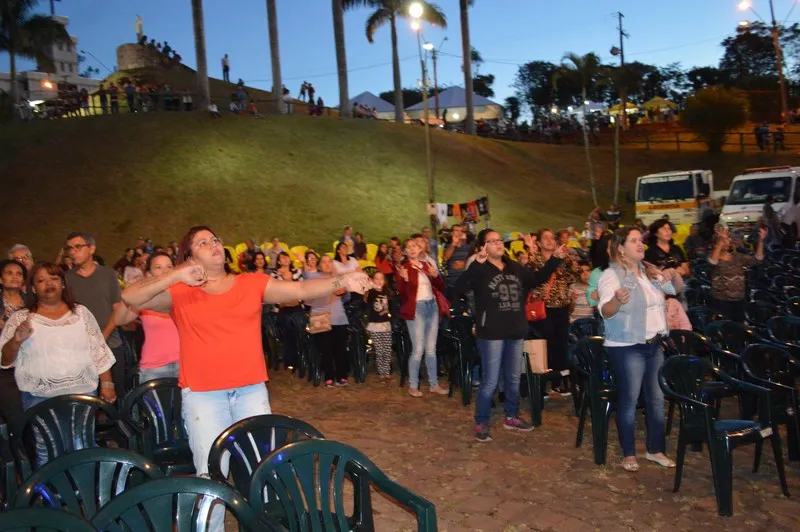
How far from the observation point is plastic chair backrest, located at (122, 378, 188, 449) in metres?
5.42

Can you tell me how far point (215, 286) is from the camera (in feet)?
13.6

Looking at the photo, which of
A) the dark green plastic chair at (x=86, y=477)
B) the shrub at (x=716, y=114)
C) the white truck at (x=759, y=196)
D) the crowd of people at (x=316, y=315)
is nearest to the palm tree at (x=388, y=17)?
the shrub at (x=716, y=114)

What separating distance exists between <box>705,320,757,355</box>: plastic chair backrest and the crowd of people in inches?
10.8

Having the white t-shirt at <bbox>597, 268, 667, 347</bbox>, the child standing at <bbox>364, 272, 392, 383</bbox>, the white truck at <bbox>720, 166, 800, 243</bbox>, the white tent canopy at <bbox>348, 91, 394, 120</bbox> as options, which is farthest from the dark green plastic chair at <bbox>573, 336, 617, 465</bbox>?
the white tent canopy at <bbox>348, 91, 394, 120</bbox>

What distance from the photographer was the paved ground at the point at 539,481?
512 cm

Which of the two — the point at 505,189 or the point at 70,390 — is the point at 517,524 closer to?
the point at 70,390

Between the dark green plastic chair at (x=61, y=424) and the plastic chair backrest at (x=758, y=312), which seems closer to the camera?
the dark green plastic chair at (x=61, y=424)

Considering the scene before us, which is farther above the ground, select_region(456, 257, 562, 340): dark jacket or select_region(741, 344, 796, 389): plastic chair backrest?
select_region(456, 257, 562, 340): dark jacket

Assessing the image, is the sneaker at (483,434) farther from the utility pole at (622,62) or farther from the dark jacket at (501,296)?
the utility pole at (622,62)

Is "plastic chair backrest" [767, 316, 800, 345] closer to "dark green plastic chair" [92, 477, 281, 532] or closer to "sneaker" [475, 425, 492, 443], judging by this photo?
"sneaker" [475, 425, 492, 443]

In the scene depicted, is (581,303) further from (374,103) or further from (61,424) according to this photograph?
→ (374,103)

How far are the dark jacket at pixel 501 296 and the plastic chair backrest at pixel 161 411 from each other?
9.05ft

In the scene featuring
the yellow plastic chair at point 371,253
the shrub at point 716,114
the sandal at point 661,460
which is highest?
the shrub at point 716,114

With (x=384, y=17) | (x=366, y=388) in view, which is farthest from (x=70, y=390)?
(x=384, y=17)
